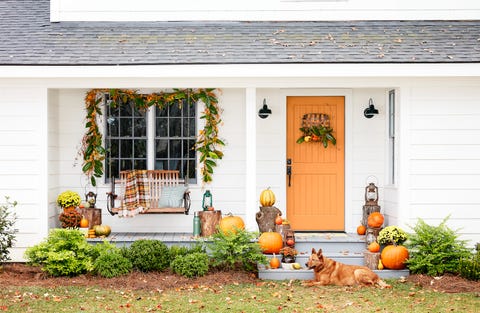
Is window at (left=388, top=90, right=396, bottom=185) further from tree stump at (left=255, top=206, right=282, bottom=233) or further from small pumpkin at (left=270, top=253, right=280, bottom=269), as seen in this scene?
small pumpkin at (left=270, top=253, right=280, bottom=269)

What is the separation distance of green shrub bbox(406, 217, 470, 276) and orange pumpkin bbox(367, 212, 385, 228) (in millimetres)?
931

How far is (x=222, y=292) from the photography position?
933 centimetres

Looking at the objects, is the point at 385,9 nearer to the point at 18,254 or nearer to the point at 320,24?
the point at 320,24

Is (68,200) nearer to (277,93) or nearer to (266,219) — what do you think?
(266,219)

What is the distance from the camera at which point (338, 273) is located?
32.3 ft

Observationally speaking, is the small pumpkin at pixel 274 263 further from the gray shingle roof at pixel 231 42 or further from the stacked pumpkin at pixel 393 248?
the gray shingle roof at pixel 231 42

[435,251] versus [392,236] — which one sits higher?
[392,236]

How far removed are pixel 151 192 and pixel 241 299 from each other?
3698 mm

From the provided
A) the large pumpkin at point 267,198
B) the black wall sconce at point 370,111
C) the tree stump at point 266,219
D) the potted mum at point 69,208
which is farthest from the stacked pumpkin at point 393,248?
the potted mum at point 69,208

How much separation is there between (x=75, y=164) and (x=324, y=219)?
4144 mm

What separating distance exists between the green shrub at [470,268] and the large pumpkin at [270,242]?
250 centimetres

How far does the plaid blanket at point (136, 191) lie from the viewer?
11748mm

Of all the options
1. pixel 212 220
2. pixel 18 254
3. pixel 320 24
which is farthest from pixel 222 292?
pixel 320 24

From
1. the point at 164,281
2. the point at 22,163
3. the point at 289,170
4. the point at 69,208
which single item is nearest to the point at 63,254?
the point at 164,281
